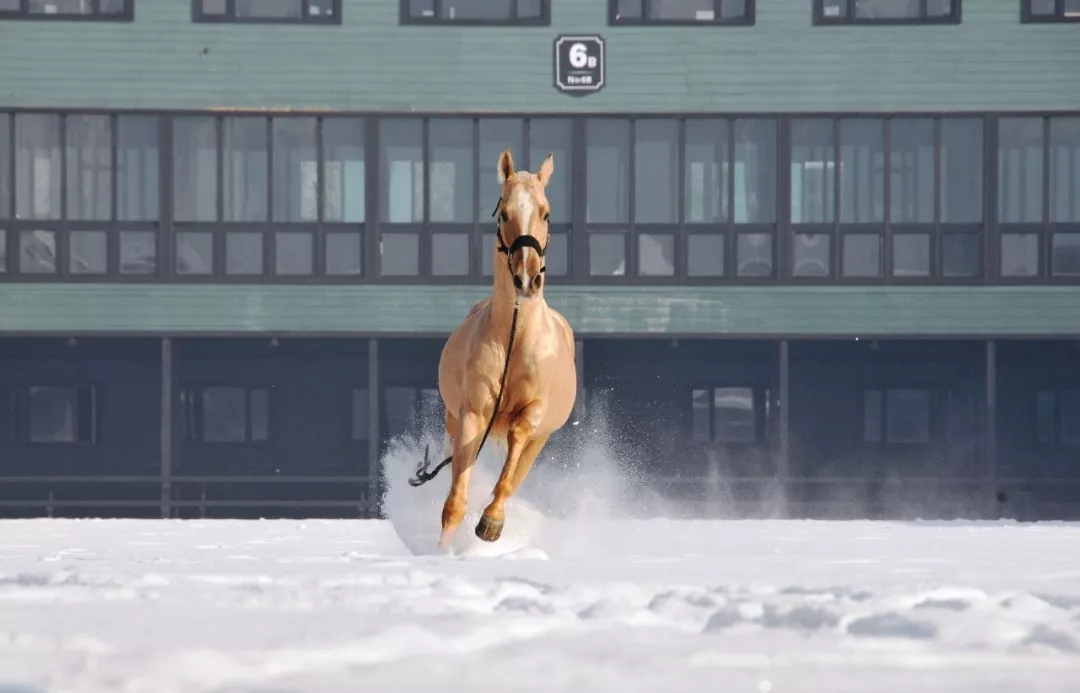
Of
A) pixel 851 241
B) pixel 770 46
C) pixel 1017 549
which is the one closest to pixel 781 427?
pixel 851 241

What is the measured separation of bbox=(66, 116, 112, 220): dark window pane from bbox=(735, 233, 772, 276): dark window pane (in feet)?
31.0

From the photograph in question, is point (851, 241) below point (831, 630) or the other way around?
the other way around

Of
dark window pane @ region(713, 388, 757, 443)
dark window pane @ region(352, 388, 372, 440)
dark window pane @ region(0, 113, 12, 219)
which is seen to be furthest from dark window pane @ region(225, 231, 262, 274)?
dark window pane @ region(713, 388, 757, 443)

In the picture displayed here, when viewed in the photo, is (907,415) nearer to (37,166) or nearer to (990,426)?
(990,426)

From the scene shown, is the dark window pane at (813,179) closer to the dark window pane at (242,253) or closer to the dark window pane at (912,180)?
the dark window pane at (912,180)

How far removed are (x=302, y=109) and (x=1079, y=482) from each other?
12.5 m

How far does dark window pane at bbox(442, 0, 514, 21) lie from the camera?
29422 millimetres

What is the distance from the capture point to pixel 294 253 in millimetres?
29688

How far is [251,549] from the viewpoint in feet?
61.5

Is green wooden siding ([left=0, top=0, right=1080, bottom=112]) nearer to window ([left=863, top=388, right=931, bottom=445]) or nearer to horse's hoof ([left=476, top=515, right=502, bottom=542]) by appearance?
window ([left=863, top=388, right=931, bottom=445])

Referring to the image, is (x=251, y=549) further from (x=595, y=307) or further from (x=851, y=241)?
(x=851, y=241)

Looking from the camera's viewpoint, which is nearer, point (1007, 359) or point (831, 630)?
point (831, 630)

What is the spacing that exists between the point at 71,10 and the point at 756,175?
34.4ft

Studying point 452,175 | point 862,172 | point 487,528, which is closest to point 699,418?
point 862,172
